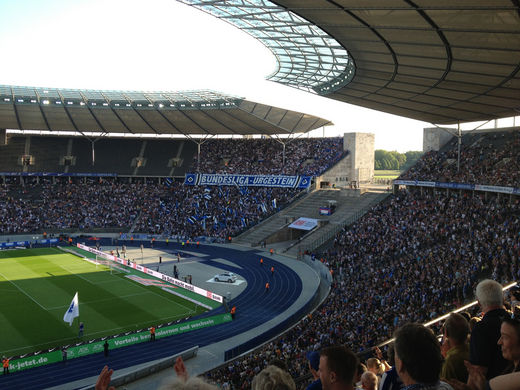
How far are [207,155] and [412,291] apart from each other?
48.3 meters

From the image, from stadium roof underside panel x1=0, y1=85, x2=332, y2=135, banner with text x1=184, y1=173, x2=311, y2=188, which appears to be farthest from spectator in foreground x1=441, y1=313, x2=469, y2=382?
banner with text x1=184, y1=173, x2=311, y2=188

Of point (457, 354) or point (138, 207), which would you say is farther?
point (138, 207)

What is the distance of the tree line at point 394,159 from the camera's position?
122 meters

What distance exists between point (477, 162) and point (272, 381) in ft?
130

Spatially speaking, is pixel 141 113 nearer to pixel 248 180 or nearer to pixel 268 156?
pixel 248 180

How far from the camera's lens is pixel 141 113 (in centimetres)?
5609

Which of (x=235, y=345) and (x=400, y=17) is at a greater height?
(x=400, y=17)

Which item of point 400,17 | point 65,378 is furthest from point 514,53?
point 65,378

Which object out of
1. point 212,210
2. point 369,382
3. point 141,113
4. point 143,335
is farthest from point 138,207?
point 369,382

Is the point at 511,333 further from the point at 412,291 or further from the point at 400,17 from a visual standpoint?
the point at 412,291

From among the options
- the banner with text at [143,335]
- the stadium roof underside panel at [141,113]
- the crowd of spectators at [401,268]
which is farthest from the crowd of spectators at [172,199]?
the banner with text at [143,335]

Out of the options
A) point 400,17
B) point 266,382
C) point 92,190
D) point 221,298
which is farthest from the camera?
point 92,190

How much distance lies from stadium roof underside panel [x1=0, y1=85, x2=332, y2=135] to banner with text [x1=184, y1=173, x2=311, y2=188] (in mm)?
6716

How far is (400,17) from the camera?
600 inches
